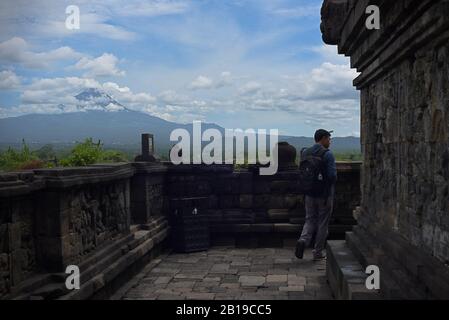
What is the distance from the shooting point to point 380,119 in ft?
19.2

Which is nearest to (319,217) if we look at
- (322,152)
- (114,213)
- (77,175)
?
(322,152)

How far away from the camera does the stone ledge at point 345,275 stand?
15.4 ft

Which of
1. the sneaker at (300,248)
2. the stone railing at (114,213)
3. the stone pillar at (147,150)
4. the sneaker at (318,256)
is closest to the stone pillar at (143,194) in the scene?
the stone railing at (114,213)

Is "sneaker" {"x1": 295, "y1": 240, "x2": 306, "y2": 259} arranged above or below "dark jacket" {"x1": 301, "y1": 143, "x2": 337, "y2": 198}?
below

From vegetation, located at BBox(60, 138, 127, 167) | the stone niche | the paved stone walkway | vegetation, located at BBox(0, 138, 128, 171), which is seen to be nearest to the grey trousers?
the paved stone walkway

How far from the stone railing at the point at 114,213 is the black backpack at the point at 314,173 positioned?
229 centimetres

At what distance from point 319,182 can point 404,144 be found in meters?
3.58

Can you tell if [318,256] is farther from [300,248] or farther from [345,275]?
[345,275]

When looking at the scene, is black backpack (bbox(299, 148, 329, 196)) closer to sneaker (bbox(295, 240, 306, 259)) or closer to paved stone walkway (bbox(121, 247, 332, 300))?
sneaker (bbox(295, 240, 306, 259))

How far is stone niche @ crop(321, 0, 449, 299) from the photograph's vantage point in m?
3.75

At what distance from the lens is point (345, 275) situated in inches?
213

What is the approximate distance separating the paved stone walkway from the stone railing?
15.2 inches

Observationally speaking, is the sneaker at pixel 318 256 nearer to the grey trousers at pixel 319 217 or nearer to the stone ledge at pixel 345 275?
the grey trousers at pixel 319 217
